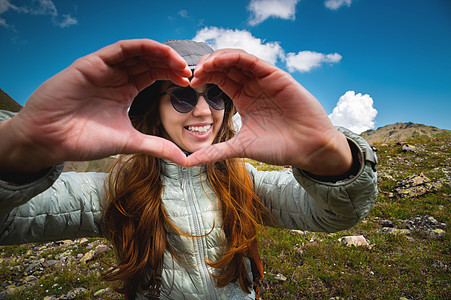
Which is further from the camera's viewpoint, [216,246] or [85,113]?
[216,246]

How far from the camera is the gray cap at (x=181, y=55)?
8.36 feet

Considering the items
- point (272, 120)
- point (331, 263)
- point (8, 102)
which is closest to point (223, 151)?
point (272, 120)

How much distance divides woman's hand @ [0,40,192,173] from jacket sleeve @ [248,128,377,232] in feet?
3.61

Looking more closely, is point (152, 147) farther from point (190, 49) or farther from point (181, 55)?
point (190, 49)

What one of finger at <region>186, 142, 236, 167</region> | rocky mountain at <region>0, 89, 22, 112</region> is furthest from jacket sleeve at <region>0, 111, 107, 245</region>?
rocky mountain at <region>0, 89, 22, 112</region>

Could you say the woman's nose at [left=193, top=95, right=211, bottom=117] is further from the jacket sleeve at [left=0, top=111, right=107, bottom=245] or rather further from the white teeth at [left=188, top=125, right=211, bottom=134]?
the jacket sleeve at [left=0, top=111, right=107, bottom=245]

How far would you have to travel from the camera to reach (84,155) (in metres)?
1.37

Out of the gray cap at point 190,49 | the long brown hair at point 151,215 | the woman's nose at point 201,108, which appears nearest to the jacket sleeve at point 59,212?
the long brown hair at point 151,215

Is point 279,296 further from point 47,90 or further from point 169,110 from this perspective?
point 47,90

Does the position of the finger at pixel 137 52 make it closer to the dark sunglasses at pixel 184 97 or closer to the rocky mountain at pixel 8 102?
the dark sunglasses at pixel 184 97

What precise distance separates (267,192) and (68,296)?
4.91 m

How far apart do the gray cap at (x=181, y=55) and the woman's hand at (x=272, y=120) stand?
1086 mm

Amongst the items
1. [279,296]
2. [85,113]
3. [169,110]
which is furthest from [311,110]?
[279,296]

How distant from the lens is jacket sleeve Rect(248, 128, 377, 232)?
1.65 meters
